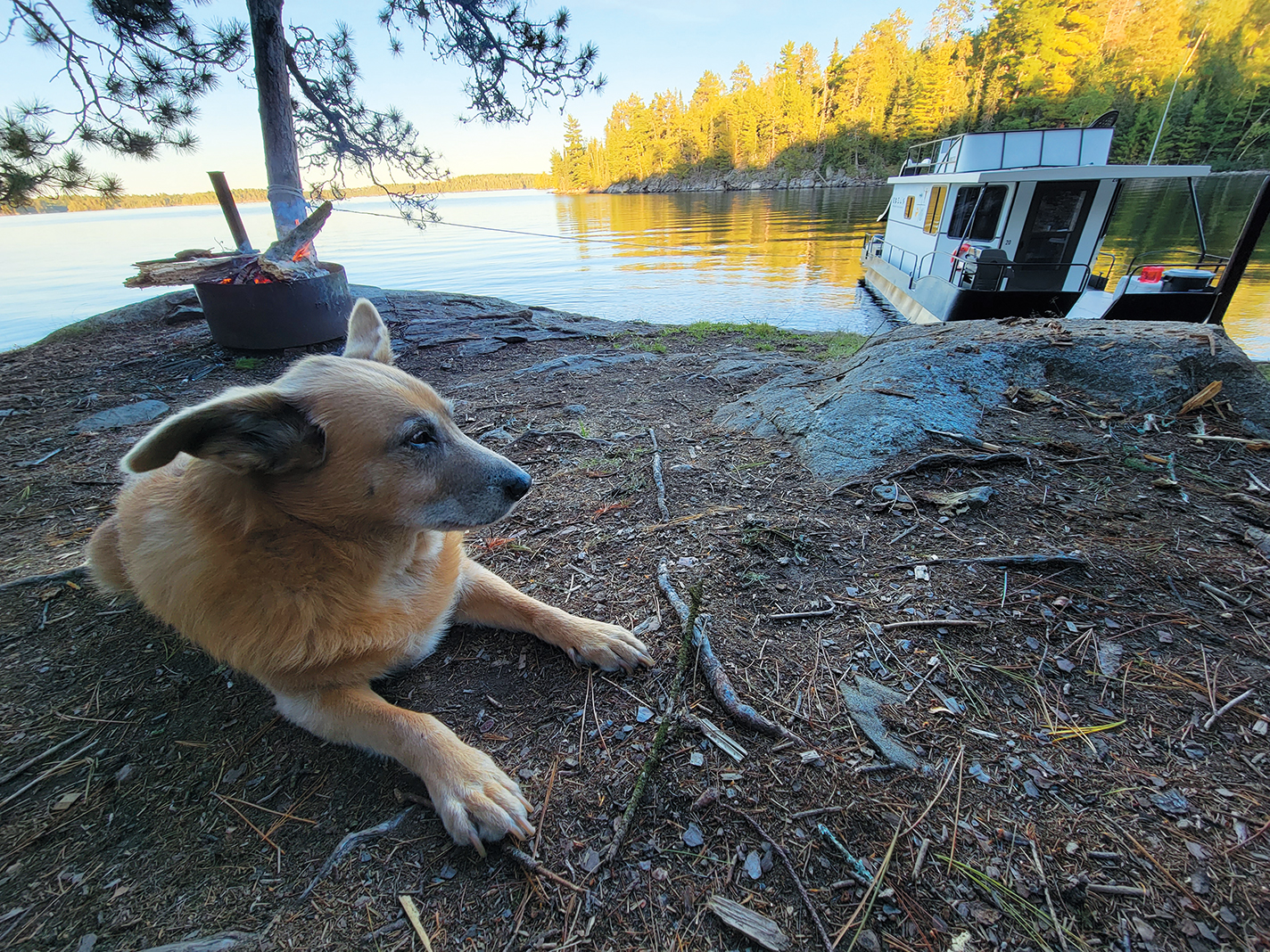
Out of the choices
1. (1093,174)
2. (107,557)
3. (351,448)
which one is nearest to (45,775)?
(107,557)

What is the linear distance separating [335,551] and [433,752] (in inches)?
34.2

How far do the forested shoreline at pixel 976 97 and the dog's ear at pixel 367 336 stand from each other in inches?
1332

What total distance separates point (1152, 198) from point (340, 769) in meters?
57.5

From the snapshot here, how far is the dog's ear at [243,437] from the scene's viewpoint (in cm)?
163

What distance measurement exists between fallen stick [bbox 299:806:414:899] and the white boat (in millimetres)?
10902

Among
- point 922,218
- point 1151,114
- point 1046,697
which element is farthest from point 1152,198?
point 1046,697

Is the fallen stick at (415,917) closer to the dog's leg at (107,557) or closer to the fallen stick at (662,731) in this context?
the fallen stick at (662,731)

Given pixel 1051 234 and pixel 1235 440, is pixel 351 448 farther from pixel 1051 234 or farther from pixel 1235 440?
pixel 1051 234

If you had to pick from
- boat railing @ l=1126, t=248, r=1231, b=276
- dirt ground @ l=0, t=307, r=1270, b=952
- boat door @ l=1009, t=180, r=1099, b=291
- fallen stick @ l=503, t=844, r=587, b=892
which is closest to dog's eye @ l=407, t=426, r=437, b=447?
dirt ground @ l=0, t=307, r=1270, b=952

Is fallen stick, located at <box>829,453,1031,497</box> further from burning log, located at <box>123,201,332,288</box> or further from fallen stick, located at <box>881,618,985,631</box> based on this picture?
burning log, located at <box>123,201,332,288</box>

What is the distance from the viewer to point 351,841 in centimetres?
173

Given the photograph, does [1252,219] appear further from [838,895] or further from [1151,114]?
[1151,114]

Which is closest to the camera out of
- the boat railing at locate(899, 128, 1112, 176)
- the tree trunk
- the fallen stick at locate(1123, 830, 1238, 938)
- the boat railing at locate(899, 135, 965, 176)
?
the fallen stick at locate(1123, 830, 1238, 938)

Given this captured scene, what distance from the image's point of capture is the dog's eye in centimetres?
225
